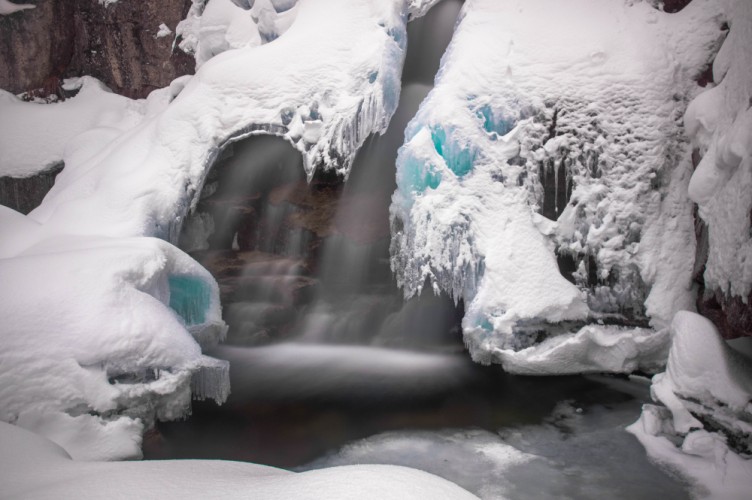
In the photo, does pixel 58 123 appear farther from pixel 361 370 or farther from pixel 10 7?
pixel 361 370

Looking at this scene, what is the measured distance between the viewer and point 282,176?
907 cm

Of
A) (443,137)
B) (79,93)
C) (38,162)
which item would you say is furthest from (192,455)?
(79,93)

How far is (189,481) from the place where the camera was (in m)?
2.55

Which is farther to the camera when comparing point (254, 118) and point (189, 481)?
point (254, 118)

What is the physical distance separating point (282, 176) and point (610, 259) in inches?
226

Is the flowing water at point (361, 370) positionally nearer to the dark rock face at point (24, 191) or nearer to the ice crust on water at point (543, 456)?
the ice crust on water at point (543, 456)

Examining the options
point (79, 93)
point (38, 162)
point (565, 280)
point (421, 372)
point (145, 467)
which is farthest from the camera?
point (79, 93)

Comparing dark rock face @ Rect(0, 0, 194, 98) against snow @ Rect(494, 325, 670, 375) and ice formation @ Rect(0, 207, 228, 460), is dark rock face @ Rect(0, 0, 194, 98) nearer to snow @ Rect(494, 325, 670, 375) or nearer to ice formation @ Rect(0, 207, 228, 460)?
ice formation @ Rect(0, 207, 228, 460)

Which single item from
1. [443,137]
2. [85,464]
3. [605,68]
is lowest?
[85,464]

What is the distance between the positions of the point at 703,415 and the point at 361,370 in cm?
387

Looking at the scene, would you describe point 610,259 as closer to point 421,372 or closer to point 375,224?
point 421,372

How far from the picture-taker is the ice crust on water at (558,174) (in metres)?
5.98

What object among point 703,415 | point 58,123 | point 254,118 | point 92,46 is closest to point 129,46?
point 92,46

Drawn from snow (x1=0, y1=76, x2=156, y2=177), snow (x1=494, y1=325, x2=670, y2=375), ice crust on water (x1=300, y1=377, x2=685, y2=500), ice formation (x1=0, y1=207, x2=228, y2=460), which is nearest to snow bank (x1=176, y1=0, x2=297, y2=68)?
snow (x1=0, y1=76, x2=156, y2=177)
